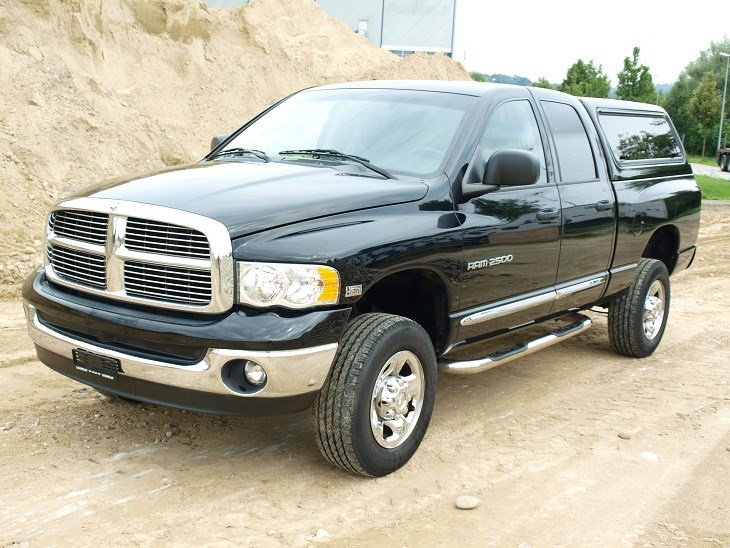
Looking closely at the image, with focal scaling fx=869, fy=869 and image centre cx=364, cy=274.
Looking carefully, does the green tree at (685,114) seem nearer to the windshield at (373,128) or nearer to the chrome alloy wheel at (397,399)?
the windshield at (373,128)

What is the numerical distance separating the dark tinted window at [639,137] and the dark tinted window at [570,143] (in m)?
0.44

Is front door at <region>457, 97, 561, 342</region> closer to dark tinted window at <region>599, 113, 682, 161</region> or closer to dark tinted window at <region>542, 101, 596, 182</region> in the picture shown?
dark tinted window at <region>542, 101, 596, 182</region>

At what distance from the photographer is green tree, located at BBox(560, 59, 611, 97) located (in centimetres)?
5416

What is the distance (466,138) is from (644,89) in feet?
159

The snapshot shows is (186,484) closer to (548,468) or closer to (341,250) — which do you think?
(341,250)

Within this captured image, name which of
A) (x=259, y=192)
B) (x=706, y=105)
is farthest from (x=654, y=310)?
(x=706, y=105)

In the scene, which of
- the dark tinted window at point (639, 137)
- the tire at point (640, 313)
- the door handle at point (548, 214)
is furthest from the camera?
the tire at point (640, 313)

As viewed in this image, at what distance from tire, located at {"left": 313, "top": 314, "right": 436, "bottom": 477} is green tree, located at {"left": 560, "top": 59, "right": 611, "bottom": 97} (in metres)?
51.6

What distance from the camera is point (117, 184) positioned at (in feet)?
14.7

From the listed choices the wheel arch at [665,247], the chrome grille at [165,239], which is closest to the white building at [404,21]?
the wheel arch at [665,247]

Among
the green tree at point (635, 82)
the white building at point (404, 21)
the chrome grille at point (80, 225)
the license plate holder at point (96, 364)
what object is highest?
the white building at point (404, 21)

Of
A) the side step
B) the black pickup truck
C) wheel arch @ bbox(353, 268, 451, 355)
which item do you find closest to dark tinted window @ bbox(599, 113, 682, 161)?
the black pickup truck

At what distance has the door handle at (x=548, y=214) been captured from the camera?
17.8 ft

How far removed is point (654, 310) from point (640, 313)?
0.37m
